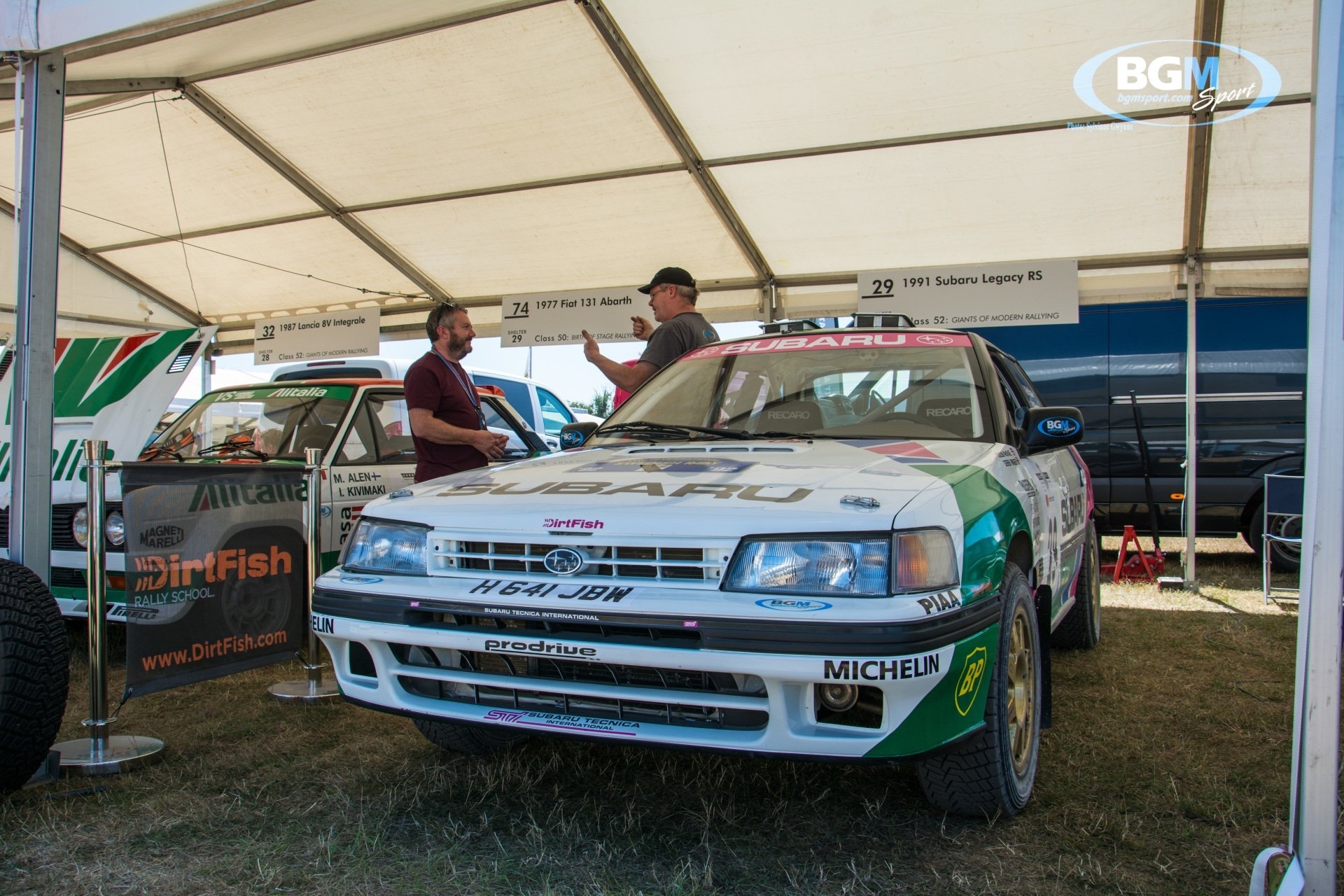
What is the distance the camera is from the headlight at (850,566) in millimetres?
2086

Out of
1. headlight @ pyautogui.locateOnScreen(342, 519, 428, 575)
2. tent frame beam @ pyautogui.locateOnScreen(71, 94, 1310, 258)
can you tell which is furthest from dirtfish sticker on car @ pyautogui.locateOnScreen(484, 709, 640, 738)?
tent frame beam @ pyautogui.locateOnScreen(71, 94, 1310, 258)

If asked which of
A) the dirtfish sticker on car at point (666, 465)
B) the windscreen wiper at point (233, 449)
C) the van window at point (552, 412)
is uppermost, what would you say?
the van window at point (552, 412)

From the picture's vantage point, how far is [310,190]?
743cm

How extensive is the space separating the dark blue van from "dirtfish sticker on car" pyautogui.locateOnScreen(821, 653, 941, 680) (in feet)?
23.8

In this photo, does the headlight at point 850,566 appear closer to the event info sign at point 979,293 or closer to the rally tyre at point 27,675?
the rally tyre at point 27,675

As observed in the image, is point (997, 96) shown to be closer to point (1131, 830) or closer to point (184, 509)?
point (1131, 830)

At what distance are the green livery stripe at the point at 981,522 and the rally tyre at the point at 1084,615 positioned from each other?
2288mm

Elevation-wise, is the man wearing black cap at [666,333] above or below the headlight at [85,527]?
above

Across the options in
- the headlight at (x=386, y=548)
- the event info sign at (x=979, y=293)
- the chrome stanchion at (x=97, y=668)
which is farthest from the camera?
the event info sign at (x=979, y=293)

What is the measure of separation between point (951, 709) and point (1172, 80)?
4.67m

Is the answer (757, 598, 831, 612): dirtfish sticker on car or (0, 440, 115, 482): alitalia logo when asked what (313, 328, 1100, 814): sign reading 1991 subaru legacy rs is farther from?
(0, 440, 115, 482): alitalia logo

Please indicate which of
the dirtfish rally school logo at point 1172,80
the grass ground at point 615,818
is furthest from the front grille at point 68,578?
the dirtfish rally school logo at point 1172,80

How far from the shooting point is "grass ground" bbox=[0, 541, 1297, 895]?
221 cm

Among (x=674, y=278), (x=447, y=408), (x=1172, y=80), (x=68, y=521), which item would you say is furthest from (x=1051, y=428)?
(x=68, y=521)
